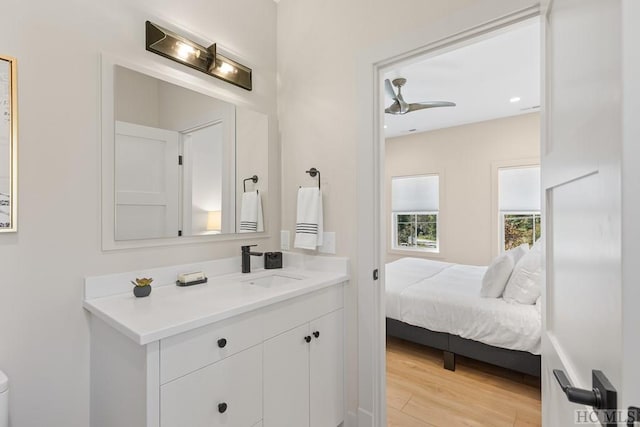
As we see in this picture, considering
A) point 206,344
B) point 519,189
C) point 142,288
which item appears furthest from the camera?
point 519,189

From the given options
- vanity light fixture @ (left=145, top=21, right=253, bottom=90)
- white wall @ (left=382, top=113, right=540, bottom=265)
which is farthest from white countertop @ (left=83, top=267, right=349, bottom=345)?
white wall @ (left=382, top=113, right=540, bottom=265)

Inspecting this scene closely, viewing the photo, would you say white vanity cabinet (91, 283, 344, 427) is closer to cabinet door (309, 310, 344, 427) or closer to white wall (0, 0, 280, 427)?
cabinet door (309, 310, 344, 427)

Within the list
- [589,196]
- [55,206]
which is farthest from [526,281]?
[55,206]

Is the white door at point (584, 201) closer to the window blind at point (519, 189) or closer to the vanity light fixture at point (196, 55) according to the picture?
the vanity light fixture at point (196, 55)

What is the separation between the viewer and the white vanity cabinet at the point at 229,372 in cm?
103

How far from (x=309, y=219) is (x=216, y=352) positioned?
960mm

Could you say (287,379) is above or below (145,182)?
below

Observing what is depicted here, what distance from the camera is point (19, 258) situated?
1187mm

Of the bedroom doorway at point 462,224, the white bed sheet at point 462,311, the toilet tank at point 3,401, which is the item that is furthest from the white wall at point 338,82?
the toilet tank at point 3,401

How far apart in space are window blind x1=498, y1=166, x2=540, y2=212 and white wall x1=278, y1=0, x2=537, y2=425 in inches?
152

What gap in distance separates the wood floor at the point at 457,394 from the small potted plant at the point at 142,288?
167 centimetres

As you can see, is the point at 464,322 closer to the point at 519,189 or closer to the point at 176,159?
the point at 176,159

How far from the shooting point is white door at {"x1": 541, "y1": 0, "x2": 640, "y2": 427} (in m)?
0.47

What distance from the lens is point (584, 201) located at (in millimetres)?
646
